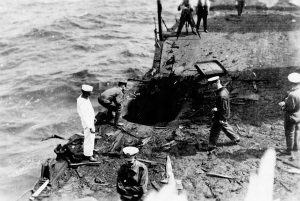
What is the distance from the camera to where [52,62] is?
22.9 metres

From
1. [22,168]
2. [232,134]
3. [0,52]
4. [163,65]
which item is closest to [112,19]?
[0,52]

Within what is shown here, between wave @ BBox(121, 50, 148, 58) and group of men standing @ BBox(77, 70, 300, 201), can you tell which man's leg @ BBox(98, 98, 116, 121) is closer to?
group of men standing @ BBox(77, 70, 300, 201)

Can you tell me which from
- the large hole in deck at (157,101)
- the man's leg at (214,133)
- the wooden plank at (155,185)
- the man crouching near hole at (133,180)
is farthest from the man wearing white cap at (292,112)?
the large hole in deck at (157,101)

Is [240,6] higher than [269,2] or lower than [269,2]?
lower

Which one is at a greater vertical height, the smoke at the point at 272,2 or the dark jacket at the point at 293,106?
the smoke at the point at 272,2

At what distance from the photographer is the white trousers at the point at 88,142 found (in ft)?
26.2

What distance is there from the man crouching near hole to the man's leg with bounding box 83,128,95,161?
1.94 meters

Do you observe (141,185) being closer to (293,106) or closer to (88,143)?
(88,143)

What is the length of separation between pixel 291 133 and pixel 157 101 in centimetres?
597

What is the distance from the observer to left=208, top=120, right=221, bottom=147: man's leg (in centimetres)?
814

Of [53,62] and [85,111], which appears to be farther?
[53,62]

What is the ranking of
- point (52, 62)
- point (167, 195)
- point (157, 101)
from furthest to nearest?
1. point (52, 62)
2. point (157, 101)
3. point (167, 195)

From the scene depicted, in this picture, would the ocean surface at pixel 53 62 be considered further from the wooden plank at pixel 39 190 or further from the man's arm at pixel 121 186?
the man's arm at pixel 121 186

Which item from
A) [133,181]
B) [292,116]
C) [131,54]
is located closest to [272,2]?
[131,54]
